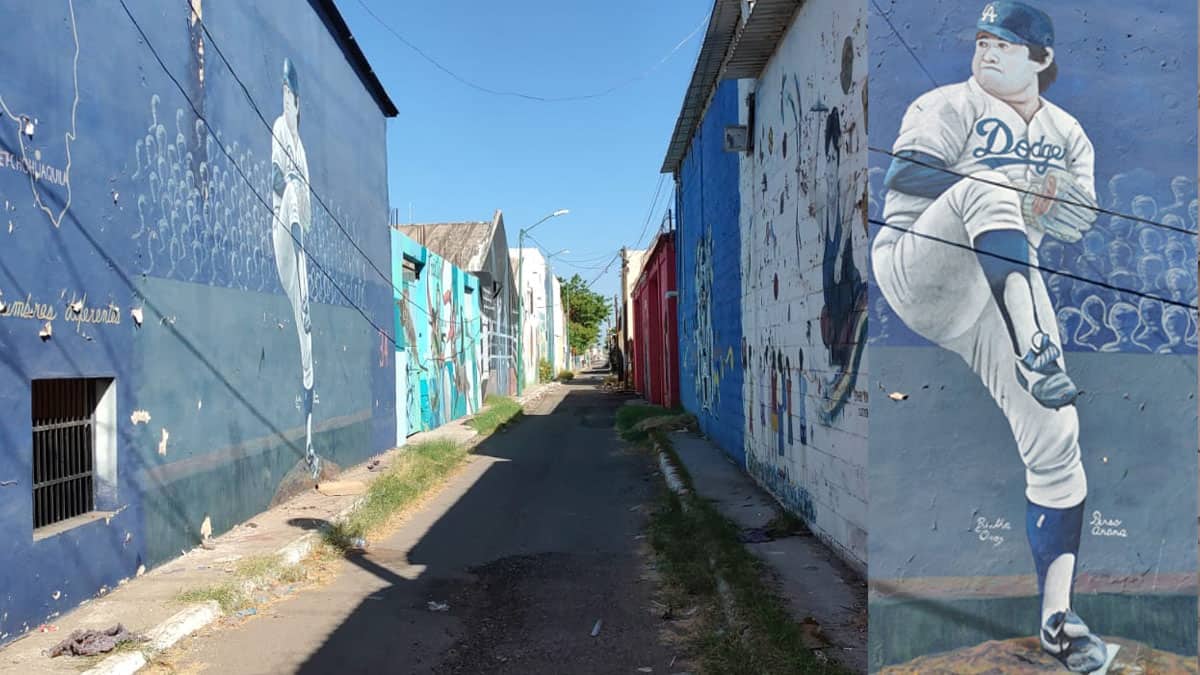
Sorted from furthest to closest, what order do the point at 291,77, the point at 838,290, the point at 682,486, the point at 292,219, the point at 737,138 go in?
the point at 291,77 < the point at 292,219 < the point at 682,486 < the point at 737,138 < the point at 838,290

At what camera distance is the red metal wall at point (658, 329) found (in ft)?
83.4

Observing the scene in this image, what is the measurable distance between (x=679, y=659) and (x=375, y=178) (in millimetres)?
13470

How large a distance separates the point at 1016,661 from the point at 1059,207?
213cm

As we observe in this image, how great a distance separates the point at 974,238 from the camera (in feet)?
13.9

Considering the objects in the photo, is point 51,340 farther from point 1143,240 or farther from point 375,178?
point 375,178

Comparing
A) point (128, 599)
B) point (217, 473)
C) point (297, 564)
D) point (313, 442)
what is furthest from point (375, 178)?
point (128, 599)

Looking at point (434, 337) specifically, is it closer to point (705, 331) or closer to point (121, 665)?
point (705, 331)

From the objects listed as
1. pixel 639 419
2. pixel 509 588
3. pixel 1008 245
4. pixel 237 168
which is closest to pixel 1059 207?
pixel 1008 245

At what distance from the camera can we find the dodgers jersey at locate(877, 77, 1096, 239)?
4207mm

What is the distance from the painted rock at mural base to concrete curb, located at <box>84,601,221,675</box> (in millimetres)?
4431

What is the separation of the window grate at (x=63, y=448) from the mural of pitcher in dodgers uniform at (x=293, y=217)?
4488mm

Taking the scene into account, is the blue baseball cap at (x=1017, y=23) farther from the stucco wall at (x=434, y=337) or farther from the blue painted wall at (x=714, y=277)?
the stucco wall at (x=434, y=337)
